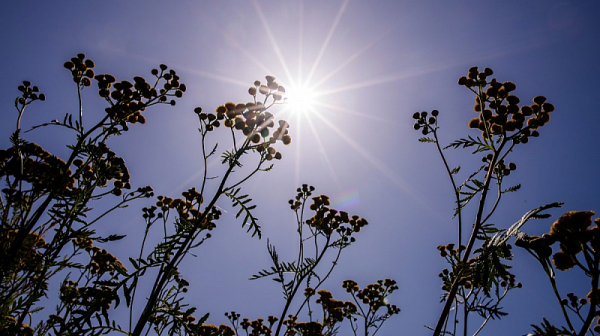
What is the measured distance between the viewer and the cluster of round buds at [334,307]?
772 centimetres

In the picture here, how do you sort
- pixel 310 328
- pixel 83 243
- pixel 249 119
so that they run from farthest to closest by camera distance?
pixel 310 328, pixel 83 243, pixel 249 119

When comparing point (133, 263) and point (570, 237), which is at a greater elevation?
point (570, 237)

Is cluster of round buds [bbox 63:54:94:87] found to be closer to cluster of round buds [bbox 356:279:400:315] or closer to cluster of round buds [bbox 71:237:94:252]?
cluster of round buds [bbox 71:237:94:252]

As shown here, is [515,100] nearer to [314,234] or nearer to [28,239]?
[314,234]

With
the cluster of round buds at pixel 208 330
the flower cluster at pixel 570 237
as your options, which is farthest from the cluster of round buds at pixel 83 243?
the flower cluster at pixel 570 237

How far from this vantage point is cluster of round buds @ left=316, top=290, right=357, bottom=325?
304 inches

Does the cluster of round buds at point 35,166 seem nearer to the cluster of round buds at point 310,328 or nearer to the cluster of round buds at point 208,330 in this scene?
the cluster of round buds at point 208,330

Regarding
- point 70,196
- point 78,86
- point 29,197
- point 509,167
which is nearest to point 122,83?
point 78,86

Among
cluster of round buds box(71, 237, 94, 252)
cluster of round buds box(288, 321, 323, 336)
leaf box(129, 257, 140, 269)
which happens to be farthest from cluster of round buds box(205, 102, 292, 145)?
cluster of round buds box(288, 321, 323, 336)

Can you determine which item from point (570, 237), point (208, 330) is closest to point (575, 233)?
point (570, 237)

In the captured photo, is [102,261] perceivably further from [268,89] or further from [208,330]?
[268,89]

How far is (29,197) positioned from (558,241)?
18.2 feet

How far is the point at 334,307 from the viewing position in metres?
7.74

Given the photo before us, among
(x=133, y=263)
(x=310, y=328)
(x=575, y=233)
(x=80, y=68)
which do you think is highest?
(x=80, y=68)
